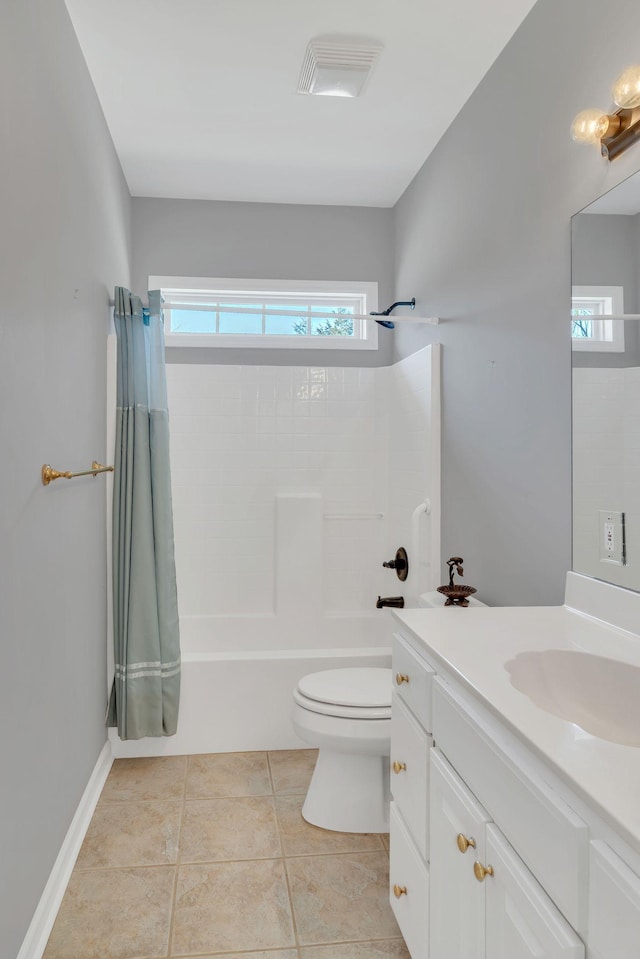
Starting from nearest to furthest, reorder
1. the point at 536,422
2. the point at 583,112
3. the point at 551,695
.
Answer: the point at 551,695 < the point at 583,112 < the point at 536,422

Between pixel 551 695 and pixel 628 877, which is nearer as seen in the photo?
pixel 628 877

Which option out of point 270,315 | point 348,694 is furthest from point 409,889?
point 270,315

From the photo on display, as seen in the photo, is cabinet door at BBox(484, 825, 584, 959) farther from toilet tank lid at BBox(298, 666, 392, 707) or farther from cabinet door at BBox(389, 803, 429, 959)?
toilet tank lid at BBox(298, 666, 392, 707)

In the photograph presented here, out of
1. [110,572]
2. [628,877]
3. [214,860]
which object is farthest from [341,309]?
[628,877]

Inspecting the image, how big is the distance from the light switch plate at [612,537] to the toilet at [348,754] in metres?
1.02

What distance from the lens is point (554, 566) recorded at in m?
1.92

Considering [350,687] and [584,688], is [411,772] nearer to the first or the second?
[584,688]

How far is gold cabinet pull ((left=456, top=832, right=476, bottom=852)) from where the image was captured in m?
1.17

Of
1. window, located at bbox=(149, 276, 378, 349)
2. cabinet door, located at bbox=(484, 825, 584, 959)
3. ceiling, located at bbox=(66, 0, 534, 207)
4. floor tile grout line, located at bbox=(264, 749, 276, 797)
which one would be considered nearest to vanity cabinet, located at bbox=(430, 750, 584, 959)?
cabinet door, located at bbox=(484, 825, 584, 959)

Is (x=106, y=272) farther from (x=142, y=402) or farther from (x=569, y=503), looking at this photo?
(x=569, y=503)

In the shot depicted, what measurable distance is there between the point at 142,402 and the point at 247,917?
73.9 inches

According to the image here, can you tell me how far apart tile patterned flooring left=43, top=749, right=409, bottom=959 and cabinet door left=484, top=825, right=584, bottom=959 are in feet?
2.91

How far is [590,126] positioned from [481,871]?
1.57 metres

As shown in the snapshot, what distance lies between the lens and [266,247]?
12.0ft
